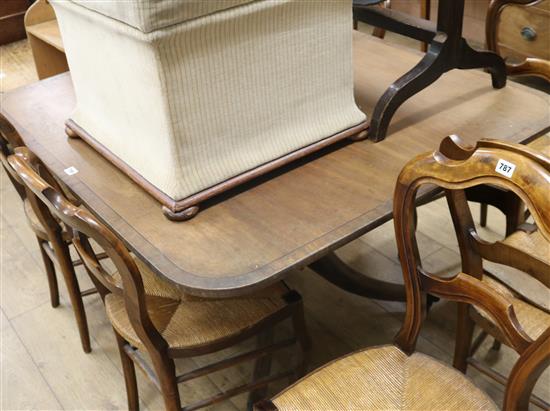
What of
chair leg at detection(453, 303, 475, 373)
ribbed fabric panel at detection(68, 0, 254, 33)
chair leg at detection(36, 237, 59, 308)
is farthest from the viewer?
chair leg at detection(36, 237, 59, 308)

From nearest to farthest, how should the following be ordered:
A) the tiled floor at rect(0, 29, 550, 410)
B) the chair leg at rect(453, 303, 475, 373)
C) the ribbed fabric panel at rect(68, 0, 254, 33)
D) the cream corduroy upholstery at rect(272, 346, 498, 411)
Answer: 1. the ribbed fabric panel at rect(68, 0, 254, 33)
2. the cream corduroy upholstery at rect(272, 346, 498, 411)
3. the chair leg at rect(453, 303, 475, 373)
4. the tiled floor at rect(0, 29, 550, 410)

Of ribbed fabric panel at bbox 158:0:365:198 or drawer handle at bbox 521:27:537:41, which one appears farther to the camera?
drawer handle at bbox 521:27:537:41

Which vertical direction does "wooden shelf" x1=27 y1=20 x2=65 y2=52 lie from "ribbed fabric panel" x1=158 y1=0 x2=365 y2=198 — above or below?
below

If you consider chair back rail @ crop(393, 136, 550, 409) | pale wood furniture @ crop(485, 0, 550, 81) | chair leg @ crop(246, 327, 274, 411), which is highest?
chair back rail @ crop(393, 136, 550, 409)

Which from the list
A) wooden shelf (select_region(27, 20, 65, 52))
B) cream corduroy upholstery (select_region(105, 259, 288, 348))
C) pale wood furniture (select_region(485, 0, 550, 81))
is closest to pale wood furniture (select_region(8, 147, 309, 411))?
cream corduroy upholstery (select_region(105, 259, 288, 348))

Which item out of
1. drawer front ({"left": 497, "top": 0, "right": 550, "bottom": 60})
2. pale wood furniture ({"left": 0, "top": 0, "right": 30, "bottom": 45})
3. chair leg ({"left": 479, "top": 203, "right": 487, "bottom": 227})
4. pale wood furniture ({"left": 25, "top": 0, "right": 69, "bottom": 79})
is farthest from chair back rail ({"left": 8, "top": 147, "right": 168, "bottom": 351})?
pale wood furniture ({"left": 0, "top": 0, "right": 30, "bottom": 45})

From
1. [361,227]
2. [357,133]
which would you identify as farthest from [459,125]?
[361,227]

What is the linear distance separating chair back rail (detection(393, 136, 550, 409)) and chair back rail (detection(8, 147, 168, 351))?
0.47 m

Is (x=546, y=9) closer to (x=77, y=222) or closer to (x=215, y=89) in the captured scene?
(x=215, y=89)

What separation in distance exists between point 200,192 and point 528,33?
7.33 ft

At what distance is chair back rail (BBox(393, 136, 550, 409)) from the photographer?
0.83m

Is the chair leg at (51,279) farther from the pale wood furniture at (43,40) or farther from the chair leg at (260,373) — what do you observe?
the pale wood furniture at (43,40)

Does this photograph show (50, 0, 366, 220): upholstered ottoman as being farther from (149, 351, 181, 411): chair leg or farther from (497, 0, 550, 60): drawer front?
(497, 0, 550, 60): drawer front

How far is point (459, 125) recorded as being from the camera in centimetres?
135
